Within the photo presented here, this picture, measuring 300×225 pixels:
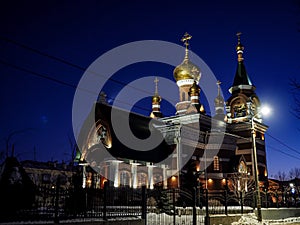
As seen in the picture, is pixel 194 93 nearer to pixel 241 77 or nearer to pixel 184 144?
pixel 184 144

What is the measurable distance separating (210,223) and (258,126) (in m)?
29.8

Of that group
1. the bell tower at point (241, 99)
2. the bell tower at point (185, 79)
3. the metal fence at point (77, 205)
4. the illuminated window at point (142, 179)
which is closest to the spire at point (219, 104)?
the bell tower at point (241, 99)

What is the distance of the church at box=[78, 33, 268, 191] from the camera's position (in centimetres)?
2920

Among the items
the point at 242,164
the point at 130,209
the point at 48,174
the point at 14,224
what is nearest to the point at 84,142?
the point at 242,164

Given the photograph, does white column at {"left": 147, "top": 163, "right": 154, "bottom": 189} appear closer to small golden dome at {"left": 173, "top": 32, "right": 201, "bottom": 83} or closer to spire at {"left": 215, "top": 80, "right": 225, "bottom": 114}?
small golden dome at {"left": 173, "top": 32, "right": 201, "bottom": 83}

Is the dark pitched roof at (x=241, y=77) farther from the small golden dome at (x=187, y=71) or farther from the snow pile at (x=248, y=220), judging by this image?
the snow pile at (x=248, y=220)

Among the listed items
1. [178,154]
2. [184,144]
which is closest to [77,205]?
[178,154]

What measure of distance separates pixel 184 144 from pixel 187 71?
498 inches

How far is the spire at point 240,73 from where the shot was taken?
147 ft

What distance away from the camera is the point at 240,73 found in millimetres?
45719

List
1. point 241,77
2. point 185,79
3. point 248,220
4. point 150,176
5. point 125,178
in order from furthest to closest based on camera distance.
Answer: point 241,77 → point 185,79 → point 150,176 → point 125,178 → point 248,220

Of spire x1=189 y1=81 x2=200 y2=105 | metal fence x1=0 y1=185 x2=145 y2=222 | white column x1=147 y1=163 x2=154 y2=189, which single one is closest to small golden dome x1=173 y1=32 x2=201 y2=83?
spire x1=189 y1=81 x2=200 y2=105

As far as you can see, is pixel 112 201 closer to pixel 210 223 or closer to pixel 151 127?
pixel 210 223

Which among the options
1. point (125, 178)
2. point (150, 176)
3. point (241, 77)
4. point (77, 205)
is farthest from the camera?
point (241, 77)
